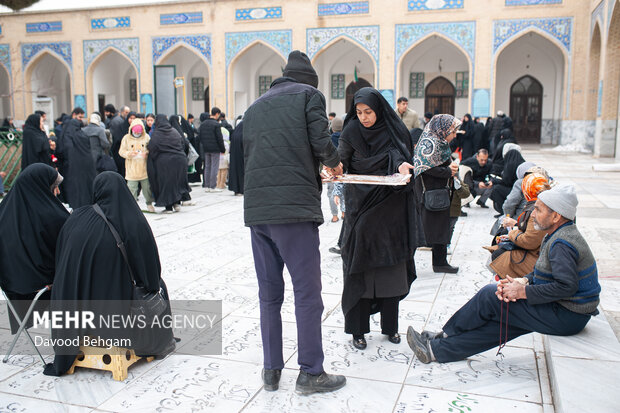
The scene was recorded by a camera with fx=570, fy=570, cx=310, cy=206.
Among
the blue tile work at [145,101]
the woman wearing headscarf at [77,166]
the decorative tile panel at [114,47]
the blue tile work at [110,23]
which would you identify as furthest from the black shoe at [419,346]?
the blue tile work at [110,23]

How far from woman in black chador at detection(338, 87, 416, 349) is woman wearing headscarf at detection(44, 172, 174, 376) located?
3.38ft

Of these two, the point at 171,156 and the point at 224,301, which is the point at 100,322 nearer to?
the point at 224,301

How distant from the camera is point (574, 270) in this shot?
240cm

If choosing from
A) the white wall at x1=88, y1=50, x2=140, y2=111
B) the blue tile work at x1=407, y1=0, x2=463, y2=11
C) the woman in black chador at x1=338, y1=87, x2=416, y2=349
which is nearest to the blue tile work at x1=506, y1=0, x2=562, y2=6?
the blue tile work at x1=407, y1=0, x2=463, y2=11

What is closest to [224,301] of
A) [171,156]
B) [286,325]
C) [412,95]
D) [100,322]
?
[286,325]

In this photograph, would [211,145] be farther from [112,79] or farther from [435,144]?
[112,79]

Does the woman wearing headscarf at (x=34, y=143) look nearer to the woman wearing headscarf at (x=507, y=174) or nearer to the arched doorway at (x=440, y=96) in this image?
the woman wearing headscarf at (x=507, y=174)

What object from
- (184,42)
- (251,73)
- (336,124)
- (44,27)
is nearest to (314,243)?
(336,124)

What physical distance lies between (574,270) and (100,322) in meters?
2.12

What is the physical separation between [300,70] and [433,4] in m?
15.0

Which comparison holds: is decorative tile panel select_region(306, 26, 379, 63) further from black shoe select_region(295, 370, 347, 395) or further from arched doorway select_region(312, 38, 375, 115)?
black shoe select_region(295, 370, 347, 395)

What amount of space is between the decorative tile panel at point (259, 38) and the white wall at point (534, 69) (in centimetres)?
728

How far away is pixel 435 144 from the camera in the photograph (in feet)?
13.3

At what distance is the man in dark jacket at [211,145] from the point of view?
9242mm
